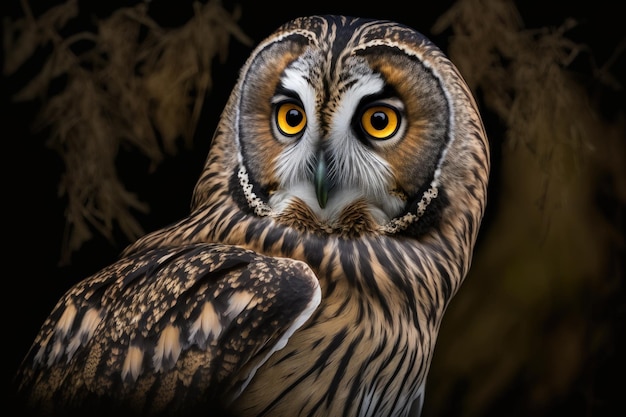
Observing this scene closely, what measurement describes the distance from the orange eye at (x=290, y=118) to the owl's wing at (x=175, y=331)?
10.6 inches

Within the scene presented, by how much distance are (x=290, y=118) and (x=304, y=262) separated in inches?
11.9

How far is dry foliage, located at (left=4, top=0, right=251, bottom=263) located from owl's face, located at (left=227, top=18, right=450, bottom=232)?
0.51 m

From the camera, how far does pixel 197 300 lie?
5.20 feet

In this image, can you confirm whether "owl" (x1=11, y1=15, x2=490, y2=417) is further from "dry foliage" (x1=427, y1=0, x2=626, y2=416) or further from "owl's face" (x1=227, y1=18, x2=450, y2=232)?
"dry foliage" (x1=427, y1=0, x2=626, y2=416)

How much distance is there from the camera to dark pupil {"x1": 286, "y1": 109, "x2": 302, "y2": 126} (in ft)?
5.39

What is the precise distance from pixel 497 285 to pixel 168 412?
1.30 metres

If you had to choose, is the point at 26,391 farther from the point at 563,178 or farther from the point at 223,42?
the point at 563,178

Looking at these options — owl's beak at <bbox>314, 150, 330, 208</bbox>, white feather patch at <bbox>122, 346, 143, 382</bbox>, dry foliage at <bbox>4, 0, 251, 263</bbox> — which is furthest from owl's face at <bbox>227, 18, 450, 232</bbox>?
dry foliage at <bbox>4, 0, 251, 263</bbox>

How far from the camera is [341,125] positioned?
1.59m

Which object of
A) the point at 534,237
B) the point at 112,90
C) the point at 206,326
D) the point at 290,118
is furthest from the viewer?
the point at 534,237

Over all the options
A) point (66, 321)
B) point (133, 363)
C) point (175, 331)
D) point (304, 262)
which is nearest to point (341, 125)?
point (304, 262)

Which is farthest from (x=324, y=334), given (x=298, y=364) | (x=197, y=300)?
(x=197, y=300)

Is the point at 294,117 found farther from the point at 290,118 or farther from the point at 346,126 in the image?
the point at 346,126

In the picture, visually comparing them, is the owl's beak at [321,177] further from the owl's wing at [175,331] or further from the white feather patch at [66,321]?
the white feather patch at [66,321]
